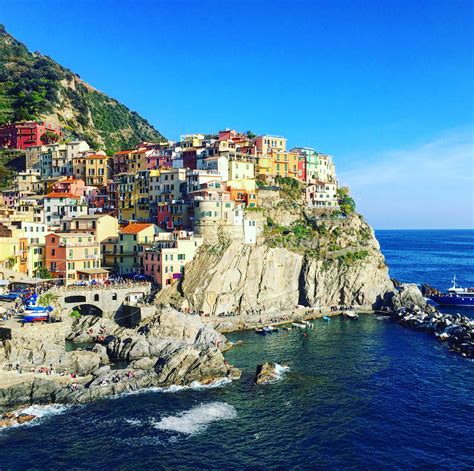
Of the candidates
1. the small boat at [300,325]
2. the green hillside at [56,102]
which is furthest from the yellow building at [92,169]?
→ the small boat at [300,325]

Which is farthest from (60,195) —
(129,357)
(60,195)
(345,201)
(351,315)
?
(345,201)

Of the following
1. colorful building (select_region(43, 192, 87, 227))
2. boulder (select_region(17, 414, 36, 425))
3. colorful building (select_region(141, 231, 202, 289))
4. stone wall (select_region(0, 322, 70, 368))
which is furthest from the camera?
colorful building (select_region(43, 192, 87, 227))

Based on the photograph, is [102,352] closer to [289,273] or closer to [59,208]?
[289,273]

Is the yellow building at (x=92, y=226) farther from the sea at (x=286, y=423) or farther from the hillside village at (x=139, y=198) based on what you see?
the sea at (x=286, y=423)

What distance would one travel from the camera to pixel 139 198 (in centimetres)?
10244

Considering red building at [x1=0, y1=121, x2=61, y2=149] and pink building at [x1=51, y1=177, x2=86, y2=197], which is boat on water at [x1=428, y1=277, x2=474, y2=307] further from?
red building at [x1=0, y1=121, x2=61, y2=149]

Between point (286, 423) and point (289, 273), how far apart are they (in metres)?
46.2

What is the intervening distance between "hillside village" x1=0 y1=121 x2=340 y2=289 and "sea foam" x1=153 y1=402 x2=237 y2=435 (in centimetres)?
3548

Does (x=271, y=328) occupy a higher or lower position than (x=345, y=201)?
lower

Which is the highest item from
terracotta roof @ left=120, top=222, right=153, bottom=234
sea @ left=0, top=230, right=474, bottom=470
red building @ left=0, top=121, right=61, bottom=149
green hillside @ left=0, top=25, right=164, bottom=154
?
green hillside @ left=0, top=25, right=164, bottom=154

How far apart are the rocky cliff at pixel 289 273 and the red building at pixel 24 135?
68202mm

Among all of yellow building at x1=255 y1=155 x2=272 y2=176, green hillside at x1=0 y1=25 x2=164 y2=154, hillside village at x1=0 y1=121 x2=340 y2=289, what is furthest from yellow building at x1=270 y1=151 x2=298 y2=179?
green hillside at x1=0 y1=25 x2=164 y2=154

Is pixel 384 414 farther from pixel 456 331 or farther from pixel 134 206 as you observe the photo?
pixel 134 206

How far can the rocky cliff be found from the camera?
264 ft
